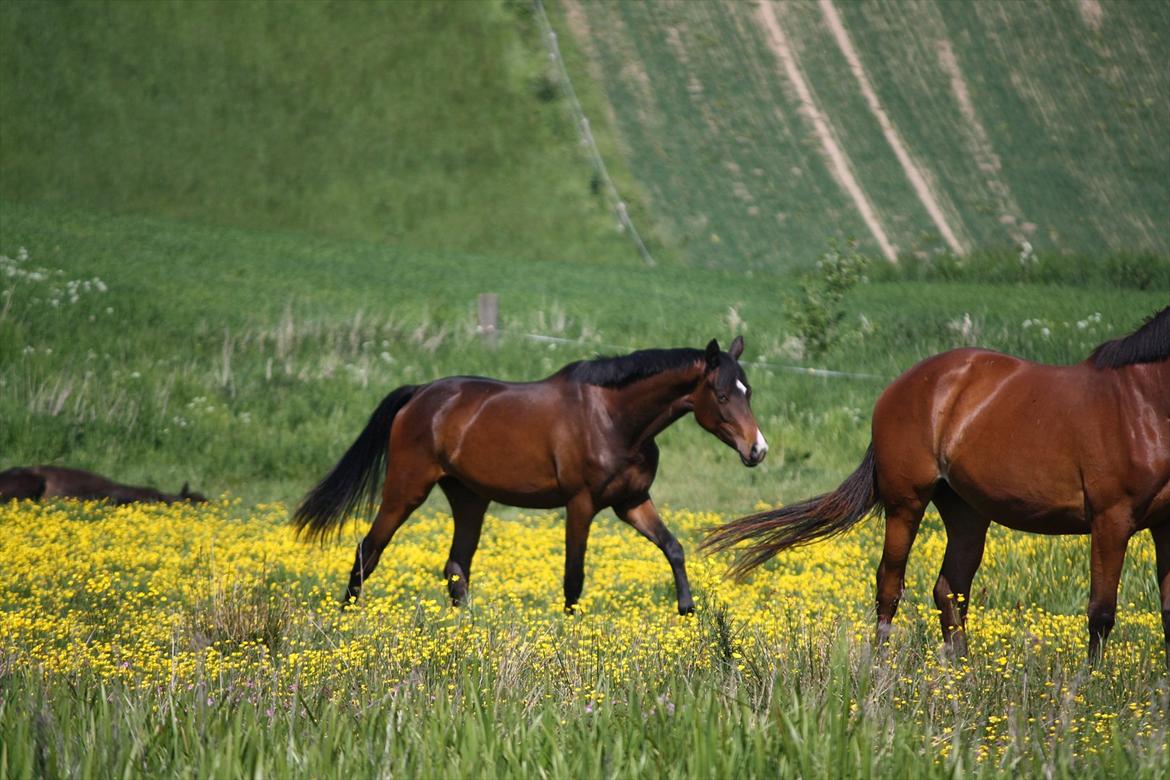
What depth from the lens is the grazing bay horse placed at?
738 cm

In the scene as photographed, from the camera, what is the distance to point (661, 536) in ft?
32.1

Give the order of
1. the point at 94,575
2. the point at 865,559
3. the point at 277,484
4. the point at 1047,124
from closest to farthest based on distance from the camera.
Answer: the point at 94,575 < the point at 865,559 < the point at 277,484 < the point at 1047,124

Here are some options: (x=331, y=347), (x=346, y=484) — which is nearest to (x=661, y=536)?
(x=346, y=484)

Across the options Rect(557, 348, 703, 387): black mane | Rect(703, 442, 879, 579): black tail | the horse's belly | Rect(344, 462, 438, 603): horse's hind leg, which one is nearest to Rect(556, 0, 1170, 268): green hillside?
Rect(344, 462, 438, 603): horse's hind leg

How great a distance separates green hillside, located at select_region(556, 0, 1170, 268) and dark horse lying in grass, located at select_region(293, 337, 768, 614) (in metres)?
34.9

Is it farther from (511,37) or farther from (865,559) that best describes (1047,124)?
(865,559)

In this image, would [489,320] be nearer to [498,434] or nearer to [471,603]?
[498,434]

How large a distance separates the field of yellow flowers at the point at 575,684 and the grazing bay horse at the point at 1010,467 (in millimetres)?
432

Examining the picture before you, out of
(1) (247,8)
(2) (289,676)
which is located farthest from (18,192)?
(2) (289,676)

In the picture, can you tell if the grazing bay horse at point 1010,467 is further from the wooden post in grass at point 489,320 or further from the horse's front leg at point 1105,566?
the wooden post in grass at point 489,320

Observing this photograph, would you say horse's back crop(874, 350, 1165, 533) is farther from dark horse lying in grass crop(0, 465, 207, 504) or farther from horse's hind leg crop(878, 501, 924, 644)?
dark horse lying in grass crop(0, 465, 207, 504)

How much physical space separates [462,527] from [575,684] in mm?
4788

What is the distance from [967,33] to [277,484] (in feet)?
136

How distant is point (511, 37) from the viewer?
5244 cm
